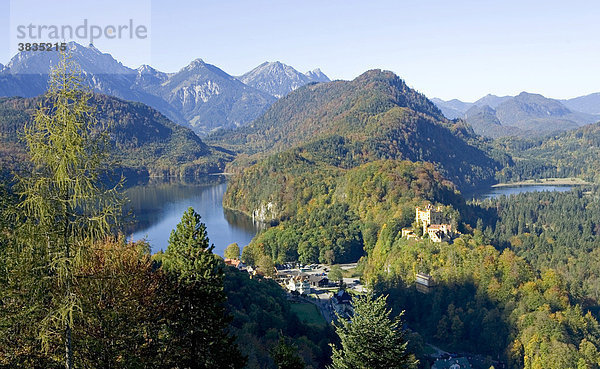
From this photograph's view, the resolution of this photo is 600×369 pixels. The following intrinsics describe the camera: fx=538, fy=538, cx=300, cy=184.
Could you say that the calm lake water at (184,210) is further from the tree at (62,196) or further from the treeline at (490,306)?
the tree at (62,196)

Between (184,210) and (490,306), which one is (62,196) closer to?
(490,306)

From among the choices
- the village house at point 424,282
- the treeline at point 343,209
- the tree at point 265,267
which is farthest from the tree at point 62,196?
the treeline at point 343,209

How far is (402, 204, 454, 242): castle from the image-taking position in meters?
65.4

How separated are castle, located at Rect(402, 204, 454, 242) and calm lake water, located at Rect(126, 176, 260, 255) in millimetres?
29788

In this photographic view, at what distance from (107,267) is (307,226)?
3159 inches

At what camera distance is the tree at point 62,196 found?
35.6ft

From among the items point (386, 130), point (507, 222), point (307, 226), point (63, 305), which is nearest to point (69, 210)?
point (63, 305)

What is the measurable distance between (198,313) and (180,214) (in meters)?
102

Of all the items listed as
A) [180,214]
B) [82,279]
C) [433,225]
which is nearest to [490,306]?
[433,225]

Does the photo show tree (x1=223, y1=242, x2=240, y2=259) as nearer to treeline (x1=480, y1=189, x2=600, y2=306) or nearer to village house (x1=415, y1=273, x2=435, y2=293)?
village house (x1=415, y1=273, x2=435, y2=293)

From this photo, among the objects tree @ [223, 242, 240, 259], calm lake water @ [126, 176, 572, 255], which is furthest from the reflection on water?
tree @ [223, 242, 240, 259]

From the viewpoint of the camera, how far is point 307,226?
305ft

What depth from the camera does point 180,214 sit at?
11619 cm

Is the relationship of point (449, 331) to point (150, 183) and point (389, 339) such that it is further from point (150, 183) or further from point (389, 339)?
point (150, 183)
